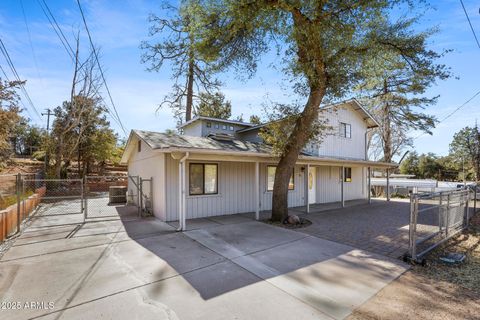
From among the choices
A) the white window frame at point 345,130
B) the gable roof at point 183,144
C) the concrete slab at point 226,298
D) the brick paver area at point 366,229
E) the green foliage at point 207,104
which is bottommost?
the brick paver area at point 366,229

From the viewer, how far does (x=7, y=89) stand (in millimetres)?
10742

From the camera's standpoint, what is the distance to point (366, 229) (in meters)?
7.46

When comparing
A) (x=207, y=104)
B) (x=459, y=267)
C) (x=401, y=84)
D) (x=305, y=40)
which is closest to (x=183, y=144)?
(x=305, y=40)

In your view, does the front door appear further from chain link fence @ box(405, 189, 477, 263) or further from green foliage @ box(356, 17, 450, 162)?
chain link fence @ box(405, 189, 477, 263)

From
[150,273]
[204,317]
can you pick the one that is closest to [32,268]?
[150,273]

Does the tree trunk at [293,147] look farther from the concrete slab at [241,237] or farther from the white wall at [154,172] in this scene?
the white wall at [154,172]

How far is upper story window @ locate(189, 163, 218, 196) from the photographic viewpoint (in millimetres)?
8711

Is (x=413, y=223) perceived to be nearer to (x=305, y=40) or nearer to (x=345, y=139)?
(x=305, y=40)

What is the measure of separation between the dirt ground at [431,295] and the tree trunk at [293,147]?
A: 13.9 feet

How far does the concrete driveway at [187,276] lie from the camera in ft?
10.2

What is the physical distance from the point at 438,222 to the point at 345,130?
8.50 metres

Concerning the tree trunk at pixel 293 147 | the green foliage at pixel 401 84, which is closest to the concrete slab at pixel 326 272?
the tree trunk at pixel 293 147

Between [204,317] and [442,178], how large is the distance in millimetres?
57677

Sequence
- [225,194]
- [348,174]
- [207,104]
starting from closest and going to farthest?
[225,194]
[348,174]
[207,104]
